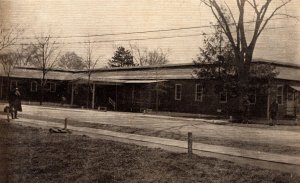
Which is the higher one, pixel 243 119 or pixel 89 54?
pixel 89 54

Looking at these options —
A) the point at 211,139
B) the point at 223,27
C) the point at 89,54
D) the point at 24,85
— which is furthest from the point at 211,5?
the point at 24,85

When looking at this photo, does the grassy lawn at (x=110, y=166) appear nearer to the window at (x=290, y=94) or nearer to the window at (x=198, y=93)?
the window at (x=290, y=94)

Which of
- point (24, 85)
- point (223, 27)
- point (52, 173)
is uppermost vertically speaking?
point (223, 27)

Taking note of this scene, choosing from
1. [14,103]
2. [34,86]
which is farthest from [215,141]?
[34,86]

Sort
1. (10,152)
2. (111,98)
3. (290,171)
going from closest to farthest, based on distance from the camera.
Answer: (290,171), (10,152), (111,98)

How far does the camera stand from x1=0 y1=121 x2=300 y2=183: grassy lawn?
7.73 m

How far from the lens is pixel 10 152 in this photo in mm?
9945

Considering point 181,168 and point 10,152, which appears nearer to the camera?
point 181,168

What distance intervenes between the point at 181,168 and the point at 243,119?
14816mm

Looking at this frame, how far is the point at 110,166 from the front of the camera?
28.6ft

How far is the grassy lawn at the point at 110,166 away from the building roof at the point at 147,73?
655 inches

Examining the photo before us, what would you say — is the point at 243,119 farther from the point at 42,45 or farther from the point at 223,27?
the point at 42,45

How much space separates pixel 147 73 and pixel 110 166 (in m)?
29.4

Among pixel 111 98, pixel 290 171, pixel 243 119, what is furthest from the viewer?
pixel 111 98
